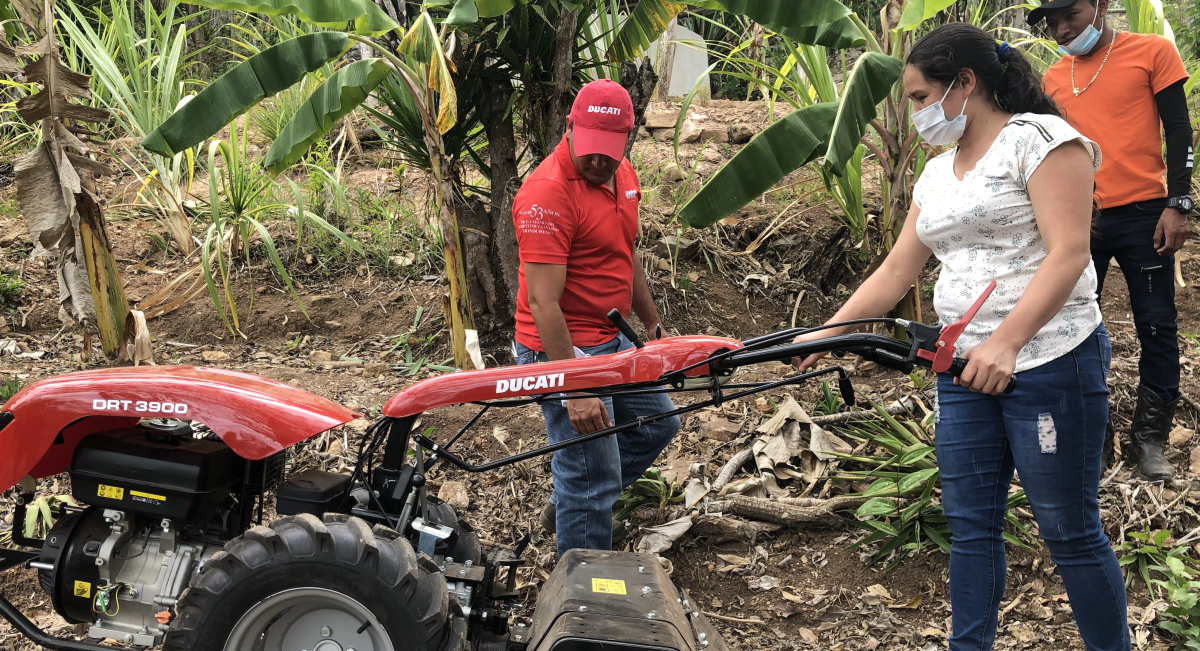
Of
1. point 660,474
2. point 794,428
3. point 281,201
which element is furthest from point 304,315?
point 794,428

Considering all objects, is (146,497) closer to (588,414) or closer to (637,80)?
(588,414)

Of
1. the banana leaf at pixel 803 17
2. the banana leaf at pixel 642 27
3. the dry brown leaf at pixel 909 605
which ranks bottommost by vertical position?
the dry brown leaf at pixel 909 605

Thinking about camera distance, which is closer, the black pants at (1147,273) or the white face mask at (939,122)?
the white face mask at (939,122)

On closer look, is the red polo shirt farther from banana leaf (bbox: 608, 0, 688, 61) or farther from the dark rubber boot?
the dark rubber boot

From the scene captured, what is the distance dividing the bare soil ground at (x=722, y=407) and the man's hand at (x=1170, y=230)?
110 cm

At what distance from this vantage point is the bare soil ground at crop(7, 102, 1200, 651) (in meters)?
3.59

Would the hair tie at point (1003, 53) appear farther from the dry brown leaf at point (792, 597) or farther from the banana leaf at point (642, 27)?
the banana leaf at point (642, 27)

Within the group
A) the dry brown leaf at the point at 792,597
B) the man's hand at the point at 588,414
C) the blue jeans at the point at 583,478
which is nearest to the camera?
the man's hand at the point at 588,414

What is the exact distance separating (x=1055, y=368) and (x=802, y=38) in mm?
2455

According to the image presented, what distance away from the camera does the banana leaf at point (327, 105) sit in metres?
4.40

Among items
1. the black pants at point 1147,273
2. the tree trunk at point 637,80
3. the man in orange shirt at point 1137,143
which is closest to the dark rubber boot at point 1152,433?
the black pants at point 1147,273

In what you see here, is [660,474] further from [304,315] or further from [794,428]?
[304,315]

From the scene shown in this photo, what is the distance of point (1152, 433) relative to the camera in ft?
13.5

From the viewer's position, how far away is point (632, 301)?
3771 millimetres
